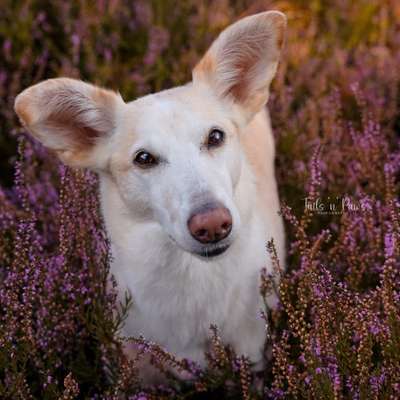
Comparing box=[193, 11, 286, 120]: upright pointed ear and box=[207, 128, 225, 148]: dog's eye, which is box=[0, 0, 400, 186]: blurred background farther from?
box=[207, 128, 225, 148]: dog's eye

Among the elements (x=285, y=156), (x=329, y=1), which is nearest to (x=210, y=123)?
(x=285, y=156)

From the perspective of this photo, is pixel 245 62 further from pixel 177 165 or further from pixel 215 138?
pixel 177 165

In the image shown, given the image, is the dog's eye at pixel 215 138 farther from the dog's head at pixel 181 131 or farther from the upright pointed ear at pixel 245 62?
the upright pointed ear at pixel 245 62

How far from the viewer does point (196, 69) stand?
283 centimetres

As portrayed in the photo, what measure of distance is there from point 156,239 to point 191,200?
520 millimetres

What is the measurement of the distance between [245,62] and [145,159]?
2.29 ft

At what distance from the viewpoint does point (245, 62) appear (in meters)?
Answer: 2.87

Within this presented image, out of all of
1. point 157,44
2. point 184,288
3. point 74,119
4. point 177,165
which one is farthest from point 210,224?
point 157,44

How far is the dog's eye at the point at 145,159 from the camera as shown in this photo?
2.52 m

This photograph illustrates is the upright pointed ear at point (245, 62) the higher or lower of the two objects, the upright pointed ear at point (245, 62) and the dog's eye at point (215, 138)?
the higher

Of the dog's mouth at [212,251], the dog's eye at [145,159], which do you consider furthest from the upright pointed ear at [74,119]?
the dog's mouth at [212,251]

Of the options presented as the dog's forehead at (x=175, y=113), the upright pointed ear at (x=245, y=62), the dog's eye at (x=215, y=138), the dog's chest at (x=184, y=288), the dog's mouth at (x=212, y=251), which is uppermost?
the upright pointed ear at (x=245, y=62)

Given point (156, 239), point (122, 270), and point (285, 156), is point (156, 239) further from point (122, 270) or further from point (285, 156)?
point (285, 156)

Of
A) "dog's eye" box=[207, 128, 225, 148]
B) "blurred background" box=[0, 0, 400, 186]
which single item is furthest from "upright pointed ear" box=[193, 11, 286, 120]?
"blurred background" box=[0, 0, 400, 186]
